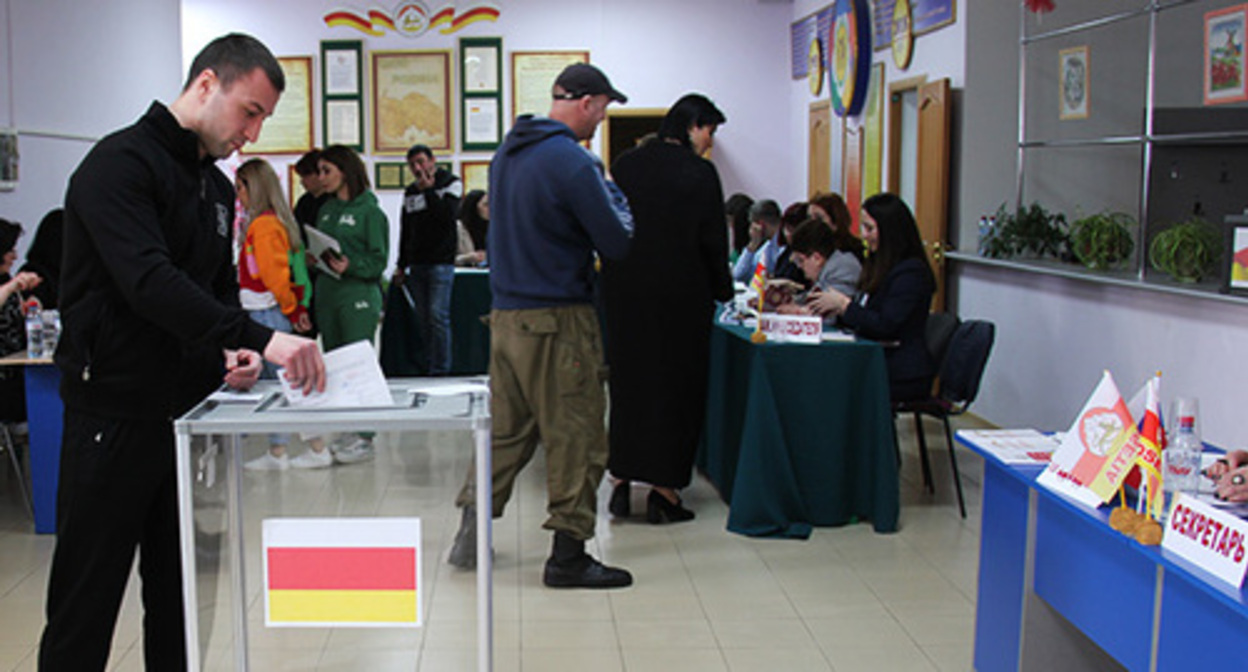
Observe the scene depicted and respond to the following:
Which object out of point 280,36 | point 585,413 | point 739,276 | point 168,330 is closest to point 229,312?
point 168,330

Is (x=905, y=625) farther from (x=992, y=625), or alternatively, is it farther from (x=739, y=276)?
(x=739, y=276)

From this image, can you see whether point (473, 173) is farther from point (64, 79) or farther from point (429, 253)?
point (64, 79)

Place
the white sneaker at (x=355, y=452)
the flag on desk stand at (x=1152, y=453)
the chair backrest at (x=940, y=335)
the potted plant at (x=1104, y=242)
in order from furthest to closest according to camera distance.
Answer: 1. the white sneaker at (x=355, y=452)
2. the potted plant at (x=1104, y=242)
3. the chair backrest at (x=940, y=335)
4. the flag on desk stand at (x=1152, y=453)

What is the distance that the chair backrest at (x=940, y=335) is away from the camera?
17.1 feet

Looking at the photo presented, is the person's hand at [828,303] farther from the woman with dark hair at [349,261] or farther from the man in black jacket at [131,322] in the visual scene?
the man in black jacket at [131,322]

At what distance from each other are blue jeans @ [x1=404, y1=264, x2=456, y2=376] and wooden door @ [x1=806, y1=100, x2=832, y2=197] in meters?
3.72

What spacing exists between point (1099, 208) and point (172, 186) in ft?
19.5

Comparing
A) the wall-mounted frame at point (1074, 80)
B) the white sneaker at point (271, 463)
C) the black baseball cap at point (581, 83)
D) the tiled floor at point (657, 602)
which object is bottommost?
the tiled floor at point (657, 602)

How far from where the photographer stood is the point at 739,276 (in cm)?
715

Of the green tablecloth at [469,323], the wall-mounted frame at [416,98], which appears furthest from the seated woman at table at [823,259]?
the wall-mounted frame at [416,98]

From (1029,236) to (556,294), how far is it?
11.2ft

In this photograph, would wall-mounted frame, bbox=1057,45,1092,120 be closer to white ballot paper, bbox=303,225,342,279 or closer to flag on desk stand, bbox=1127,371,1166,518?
white ballot paper, bbox=303,225,342,279

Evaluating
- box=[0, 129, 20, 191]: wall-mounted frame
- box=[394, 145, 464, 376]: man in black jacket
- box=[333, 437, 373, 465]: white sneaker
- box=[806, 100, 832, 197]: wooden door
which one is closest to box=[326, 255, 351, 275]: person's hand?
box=[333, 437, 373, 465]: white sneaker

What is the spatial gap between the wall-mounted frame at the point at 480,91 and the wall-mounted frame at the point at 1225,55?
6615 mm
